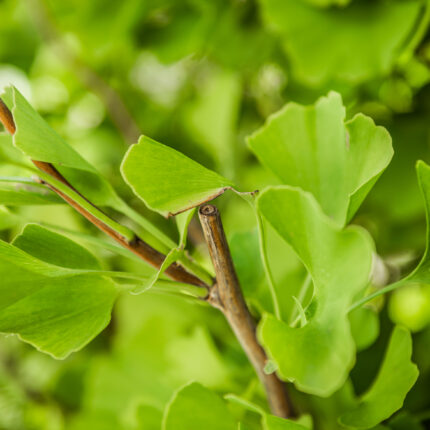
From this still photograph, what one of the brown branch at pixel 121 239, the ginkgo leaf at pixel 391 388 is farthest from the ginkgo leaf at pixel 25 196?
the ginkgo leaf at pixel 391 388

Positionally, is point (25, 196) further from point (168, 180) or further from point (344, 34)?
point (344, 34)

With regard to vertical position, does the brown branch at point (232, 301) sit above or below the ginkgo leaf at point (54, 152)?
below

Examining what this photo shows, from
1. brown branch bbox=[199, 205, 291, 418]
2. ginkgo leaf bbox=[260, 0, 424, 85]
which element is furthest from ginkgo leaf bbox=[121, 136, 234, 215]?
ginkgo leaf bbox=[260, 0, 424, 85]

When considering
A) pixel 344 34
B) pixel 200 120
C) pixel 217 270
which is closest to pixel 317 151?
pixel 217 270

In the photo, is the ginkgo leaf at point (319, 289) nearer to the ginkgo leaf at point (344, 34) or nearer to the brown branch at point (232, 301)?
the brown branch at point (232, 301)

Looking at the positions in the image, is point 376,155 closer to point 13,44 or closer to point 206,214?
point 206,214

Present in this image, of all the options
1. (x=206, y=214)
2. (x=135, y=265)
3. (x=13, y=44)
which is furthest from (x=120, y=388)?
(x=13, y=44)
